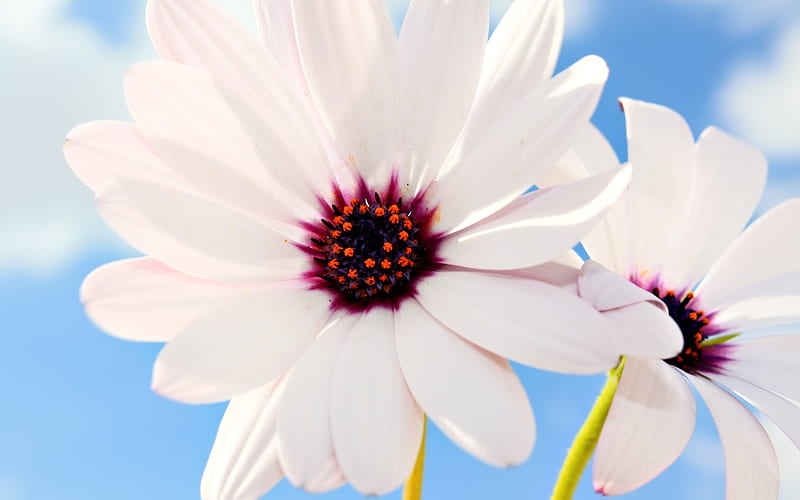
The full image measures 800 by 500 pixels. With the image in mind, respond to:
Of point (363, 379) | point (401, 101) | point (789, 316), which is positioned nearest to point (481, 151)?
point (401, 101)

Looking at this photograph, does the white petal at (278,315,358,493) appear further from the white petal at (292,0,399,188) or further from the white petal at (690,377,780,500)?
the white petal at (690,377,780,500)

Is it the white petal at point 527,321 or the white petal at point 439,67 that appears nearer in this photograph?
the white petal at point 527,321

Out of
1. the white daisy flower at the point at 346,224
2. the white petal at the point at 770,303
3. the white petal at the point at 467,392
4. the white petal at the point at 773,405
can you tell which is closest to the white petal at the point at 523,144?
the white daisy flower at the point at 346,224

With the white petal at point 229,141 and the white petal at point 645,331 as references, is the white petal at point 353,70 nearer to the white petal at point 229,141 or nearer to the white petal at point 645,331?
the white petal at point 229,141

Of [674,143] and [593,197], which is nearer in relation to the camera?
[593,197]

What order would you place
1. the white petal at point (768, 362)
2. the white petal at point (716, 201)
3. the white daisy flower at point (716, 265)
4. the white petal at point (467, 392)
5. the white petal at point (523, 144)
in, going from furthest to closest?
the white petal at point (716, 201)
the white petal at point (768, 362)
the white daisy flower at point (716, 265)
the white petal at point (523, 144)
the white petal at point (467, 392)

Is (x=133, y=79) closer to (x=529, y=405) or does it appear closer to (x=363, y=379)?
(x=363, y=379)
